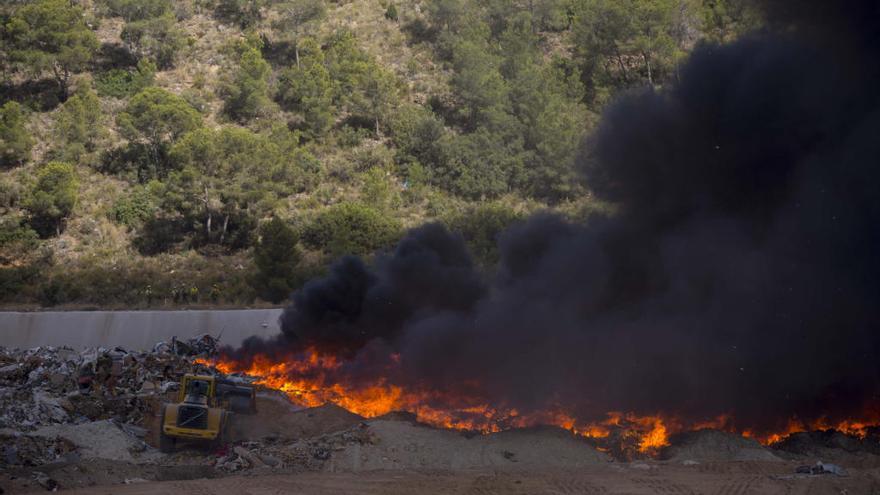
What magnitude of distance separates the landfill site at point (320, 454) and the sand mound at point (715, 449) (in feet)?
0.10

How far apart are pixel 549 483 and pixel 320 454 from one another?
5.48 metres

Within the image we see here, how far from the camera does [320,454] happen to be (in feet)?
71.3

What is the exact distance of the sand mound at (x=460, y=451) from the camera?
21.3m

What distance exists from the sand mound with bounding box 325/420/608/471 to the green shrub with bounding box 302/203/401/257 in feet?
82.7

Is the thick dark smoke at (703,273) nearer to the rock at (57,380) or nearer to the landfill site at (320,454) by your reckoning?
the landfill site at (320,454)

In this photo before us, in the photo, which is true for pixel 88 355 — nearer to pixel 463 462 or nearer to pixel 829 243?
pixel 463 462

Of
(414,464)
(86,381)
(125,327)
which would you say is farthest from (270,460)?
(125,327)

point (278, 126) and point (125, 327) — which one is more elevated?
point (278, 126)

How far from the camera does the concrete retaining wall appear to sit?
3319cm

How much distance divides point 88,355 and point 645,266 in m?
17.0

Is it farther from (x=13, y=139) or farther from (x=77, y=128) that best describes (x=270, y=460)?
(x=77, y=128)

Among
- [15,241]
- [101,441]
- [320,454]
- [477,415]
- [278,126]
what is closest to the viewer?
[320,454]

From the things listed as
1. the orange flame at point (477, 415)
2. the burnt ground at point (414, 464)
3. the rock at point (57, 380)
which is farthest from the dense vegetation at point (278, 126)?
the burnt ground at point (414, 464)

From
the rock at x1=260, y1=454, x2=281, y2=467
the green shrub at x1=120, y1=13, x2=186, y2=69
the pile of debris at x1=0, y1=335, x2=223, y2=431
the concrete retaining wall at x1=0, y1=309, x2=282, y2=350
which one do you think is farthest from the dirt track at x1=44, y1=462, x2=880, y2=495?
the green shrub at x1=120, y1=13, x2=186, y2=69
